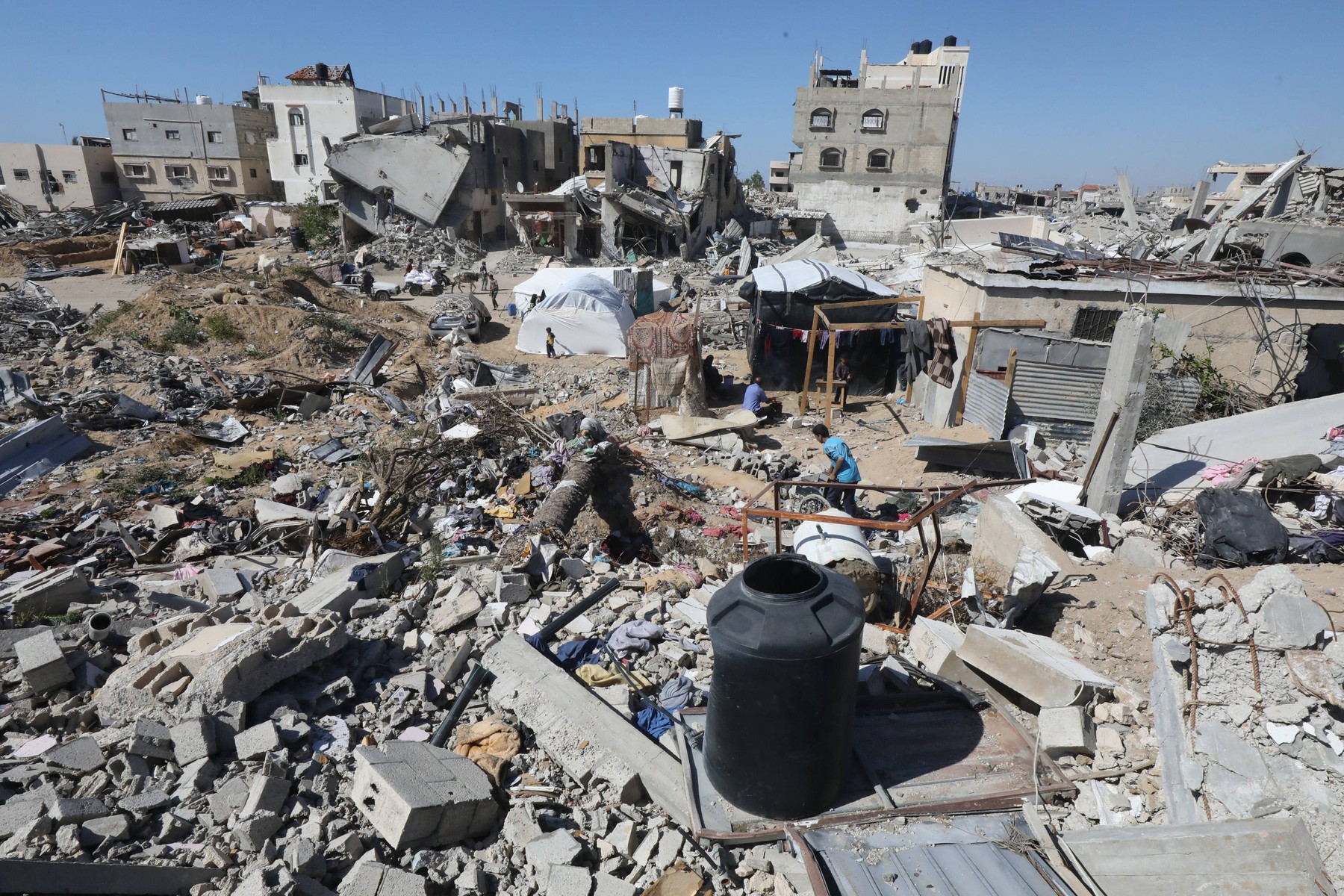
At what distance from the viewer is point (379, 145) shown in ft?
90.3

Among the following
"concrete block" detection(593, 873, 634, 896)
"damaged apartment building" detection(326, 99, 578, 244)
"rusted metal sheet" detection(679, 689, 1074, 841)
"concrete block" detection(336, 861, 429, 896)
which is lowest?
"concrete block" detection(593, 873, 634, 896)

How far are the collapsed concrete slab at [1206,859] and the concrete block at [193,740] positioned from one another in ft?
13.6

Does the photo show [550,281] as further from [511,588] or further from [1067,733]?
[1067,733]

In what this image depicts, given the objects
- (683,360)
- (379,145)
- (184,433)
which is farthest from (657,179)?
(184,433)

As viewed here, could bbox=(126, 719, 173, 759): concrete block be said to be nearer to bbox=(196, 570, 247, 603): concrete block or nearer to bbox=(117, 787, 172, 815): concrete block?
bbox=(117, 787, 172, 815): concrete block

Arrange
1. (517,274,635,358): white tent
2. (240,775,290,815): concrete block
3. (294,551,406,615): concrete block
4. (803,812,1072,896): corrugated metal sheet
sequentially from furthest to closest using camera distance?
(517,274,635,358): white tent → (294,551,406,615): concrete block → (240,775,290,815): concrete block → (803,812,1072,896): corrugated metal sheet

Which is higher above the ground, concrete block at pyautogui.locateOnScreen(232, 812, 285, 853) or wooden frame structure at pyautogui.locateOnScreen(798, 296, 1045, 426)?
wooden frame structure at pyautogui.locateOnScreen(798, 296, 1045, 426)

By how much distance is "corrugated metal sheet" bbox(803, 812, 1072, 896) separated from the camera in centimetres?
287

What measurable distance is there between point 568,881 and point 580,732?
0.89m

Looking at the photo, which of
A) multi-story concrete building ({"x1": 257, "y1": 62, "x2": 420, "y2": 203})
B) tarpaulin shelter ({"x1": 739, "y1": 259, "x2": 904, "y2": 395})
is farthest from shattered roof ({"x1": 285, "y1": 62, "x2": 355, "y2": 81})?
tarpaulin shelter ({"x1": 739, "y1": 259, "x2": 904, "y2": 395})

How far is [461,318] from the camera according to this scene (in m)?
17.4

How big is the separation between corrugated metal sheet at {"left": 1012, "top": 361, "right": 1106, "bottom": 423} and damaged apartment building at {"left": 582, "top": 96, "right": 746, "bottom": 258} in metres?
20.1

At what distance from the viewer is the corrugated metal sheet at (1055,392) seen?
31.7ft

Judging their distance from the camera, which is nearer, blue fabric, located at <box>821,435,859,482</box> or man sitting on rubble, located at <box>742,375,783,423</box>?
blue fabric, located at <box>821,435,859,482</box>
